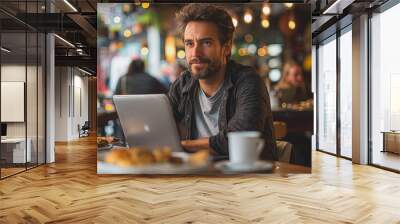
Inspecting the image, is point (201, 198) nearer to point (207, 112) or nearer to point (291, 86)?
point (291, 86)

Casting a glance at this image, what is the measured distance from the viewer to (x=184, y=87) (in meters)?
1.79

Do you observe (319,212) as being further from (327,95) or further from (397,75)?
(327,95)

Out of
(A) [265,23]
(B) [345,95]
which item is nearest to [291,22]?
(A) [265,23]

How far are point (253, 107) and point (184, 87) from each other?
33 cm

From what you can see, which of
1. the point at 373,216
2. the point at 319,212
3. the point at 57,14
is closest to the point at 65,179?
the point at 57,14

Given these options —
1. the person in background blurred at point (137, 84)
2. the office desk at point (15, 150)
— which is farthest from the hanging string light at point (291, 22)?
the office desk at point (15, 150)

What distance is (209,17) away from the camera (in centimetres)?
150

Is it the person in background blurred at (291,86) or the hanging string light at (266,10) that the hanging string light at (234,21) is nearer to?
the hanging string light at (266,10)

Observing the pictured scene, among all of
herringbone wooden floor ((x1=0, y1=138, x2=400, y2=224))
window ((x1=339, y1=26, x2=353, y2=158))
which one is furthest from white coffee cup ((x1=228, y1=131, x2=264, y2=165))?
window ((x1=339, y1=26, x2=353, y2=158))

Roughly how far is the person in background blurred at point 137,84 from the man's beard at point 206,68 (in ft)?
0.48

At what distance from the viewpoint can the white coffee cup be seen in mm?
1202

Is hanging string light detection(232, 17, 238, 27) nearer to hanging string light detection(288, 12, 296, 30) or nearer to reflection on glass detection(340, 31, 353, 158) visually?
hanging string light detection(288, 12, 296, 30)

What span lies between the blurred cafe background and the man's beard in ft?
0.17

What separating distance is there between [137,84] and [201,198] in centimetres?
238
